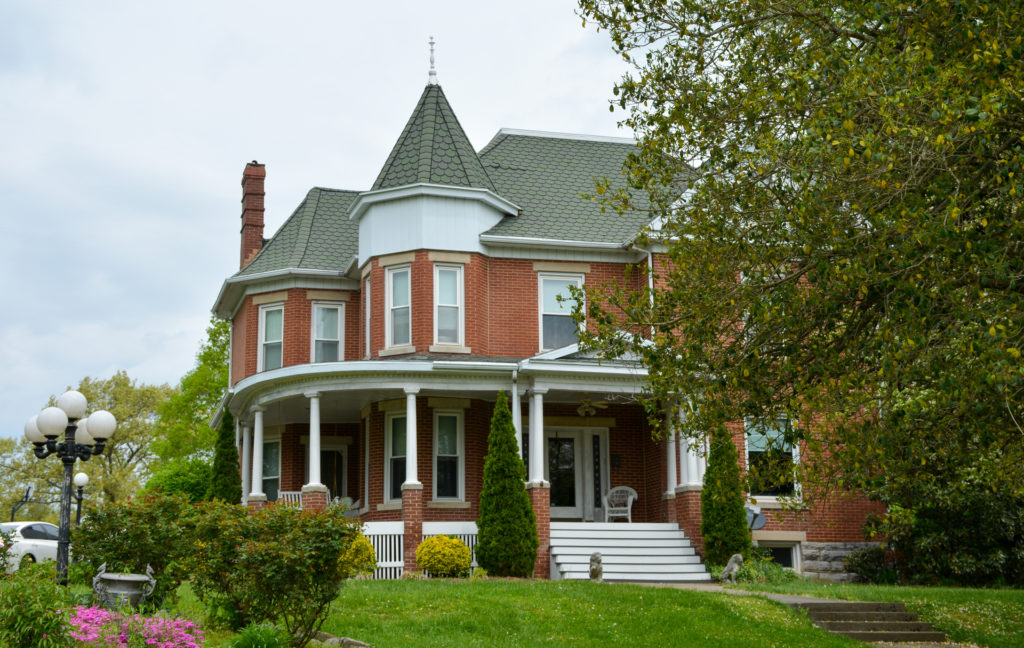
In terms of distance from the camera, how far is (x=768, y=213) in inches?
467

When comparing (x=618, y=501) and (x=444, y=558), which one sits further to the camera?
(x=618, y=501)

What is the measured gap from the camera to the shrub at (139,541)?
13.6 metres

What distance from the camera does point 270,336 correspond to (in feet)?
87.9

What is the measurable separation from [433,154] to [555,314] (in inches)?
180

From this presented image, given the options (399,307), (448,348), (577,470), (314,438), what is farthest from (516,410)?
(314,438)

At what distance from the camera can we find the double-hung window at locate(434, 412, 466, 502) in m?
23.8

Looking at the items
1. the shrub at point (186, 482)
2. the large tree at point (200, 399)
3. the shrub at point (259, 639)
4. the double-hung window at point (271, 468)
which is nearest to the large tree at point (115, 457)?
the large tree at point (200, 399)

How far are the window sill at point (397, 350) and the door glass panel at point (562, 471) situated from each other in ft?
13.0

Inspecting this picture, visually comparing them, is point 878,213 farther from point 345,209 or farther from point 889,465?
point 345,209

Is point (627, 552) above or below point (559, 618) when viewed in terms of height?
above

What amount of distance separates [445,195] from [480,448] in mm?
5653

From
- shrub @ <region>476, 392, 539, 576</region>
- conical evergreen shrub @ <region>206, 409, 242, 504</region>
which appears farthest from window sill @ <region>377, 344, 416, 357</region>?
conical evergreen shrub @ <region>206, 409, 242, 504</region>

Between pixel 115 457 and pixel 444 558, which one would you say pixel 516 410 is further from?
pixel 115 457

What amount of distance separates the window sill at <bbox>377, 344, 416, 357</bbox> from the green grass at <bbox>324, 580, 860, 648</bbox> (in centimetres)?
753
